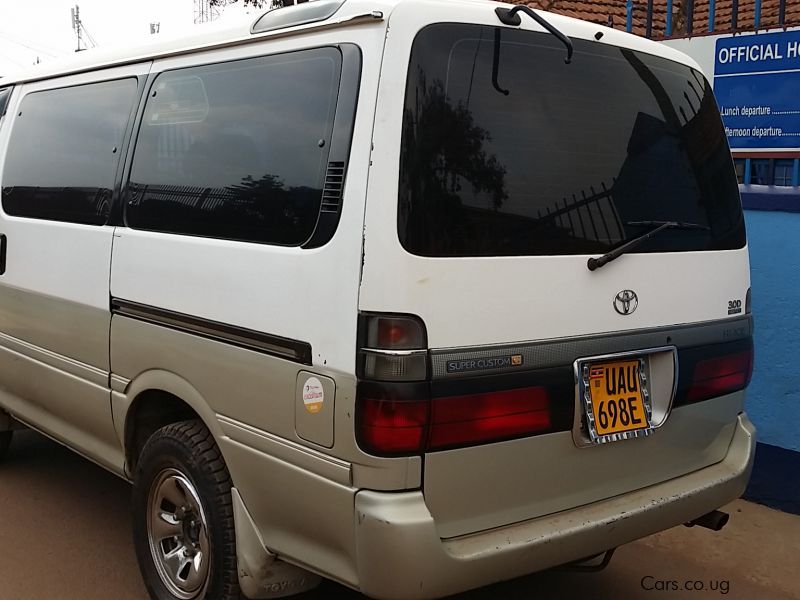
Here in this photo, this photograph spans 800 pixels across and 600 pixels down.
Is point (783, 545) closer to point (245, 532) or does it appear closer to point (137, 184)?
point (245, 532)

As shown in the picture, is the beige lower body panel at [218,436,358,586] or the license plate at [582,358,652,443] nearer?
the beige lower body panel at [218,436,358,586]

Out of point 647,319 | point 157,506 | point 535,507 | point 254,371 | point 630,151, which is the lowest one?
point 157,506

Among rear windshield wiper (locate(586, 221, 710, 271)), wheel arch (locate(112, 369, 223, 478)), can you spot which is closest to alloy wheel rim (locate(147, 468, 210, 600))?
wheel arch (locate(112, 369, 223, 478))

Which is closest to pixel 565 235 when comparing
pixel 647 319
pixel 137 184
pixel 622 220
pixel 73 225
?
pixel 622 220

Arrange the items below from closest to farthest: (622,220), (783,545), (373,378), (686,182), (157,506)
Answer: (373,378)
(622,220)
(686,182)
(157,506)
(783,545)

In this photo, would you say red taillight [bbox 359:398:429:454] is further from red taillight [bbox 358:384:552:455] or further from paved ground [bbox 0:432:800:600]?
paved ground [bbox 0:432:800:600]

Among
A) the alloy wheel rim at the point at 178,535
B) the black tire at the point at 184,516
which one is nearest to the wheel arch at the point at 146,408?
the black tire at the point at 184,516

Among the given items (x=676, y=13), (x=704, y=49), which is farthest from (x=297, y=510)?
(x=676, y=13)

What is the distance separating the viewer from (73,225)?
11.2ft

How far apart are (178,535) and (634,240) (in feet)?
6.08

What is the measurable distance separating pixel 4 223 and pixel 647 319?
2999 millimetres

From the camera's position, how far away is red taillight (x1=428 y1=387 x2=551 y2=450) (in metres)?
2.21

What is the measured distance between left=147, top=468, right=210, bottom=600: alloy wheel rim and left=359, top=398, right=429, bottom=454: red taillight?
0.87 m

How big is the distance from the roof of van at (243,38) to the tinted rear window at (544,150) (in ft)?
0.18
